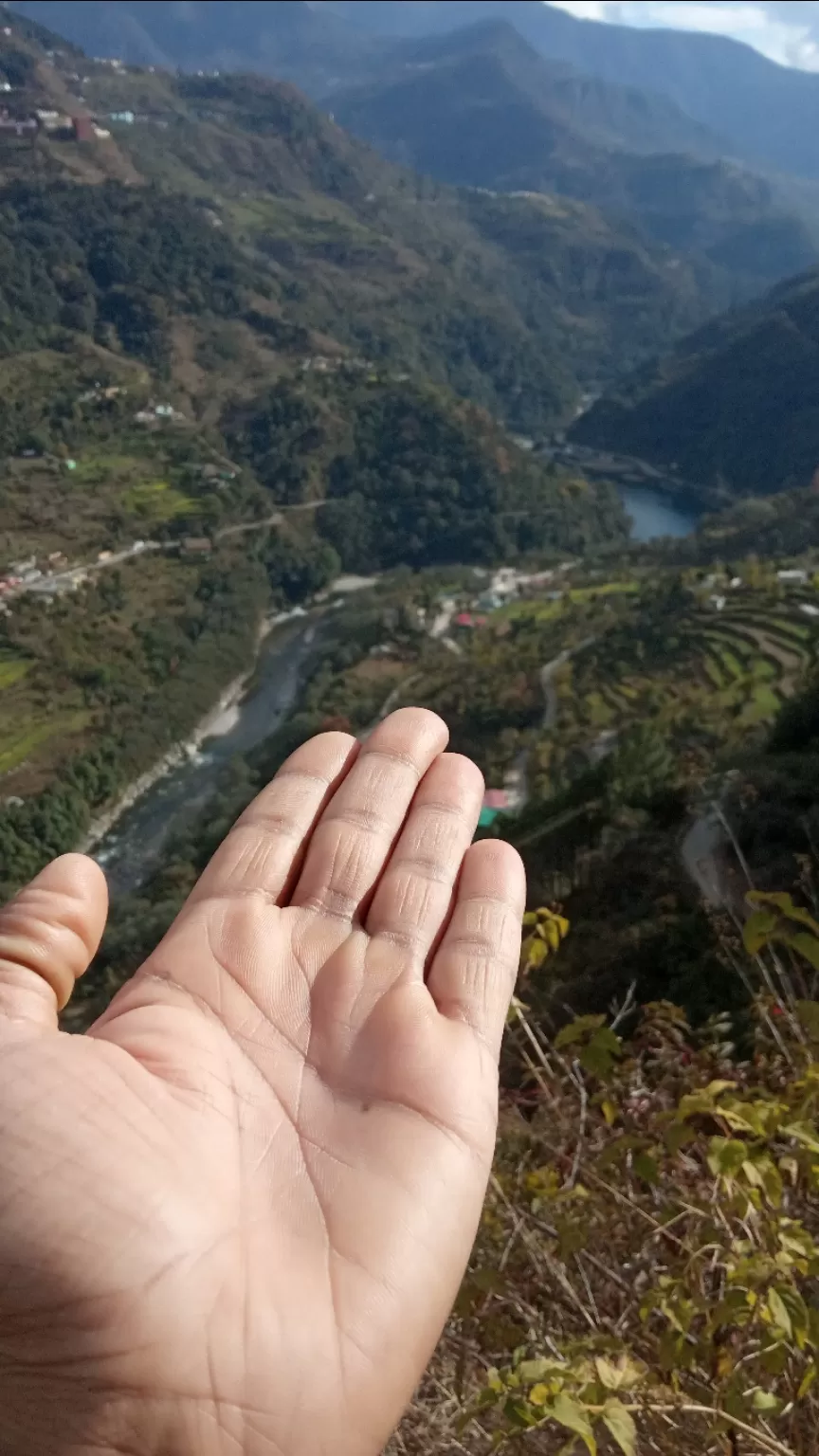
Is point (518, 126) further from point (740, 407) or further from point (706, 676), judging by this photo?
point (706, 676)

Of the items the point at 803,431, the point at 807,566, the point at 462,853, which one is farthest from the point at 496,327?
the point at 462,853

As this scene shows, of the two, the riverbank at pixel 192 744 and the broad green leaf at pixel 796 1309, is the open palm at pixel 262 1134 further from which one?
the riverbank at pixel 192 744

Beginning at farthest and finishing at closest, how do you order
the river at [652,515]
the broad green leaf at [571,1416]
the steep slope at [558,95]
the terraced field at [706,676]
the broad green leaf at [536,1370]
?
the steep slope at [558,95] < the river at [652,515] < the terraced field at [706,676] < the broad green leaf at [536,1370] < the broad green leaf at [571,1416]

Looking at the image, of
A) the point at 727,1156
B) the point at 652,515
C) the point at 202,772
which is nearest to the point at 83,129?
the point at 652,515

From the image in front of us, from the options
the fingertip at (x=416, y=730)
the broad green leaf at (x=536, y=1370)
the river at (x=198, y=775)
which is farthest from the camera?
the river at (x=198, y=775)

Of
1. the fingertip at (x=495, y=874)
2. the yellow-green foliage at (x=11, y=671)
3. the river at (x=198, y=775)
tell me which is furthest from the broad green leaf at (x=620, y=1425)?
the yellow-green foliage at (x=11, y=671)

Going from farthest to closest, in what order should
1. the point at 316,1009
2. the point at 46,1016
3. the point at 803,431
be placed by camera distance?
the point at 803,431 → the point at 316,1009 → the point at 46,1016

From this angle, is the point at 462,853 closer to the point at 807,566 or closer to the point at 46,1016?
the point at 46,1016

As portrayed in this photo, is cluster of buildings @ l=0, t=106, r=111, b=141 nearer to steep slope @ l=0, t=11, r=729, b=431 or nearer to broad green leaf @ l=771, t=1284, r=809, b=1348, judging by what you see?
steep slope @ l=0, t=11, r=729, b=431
